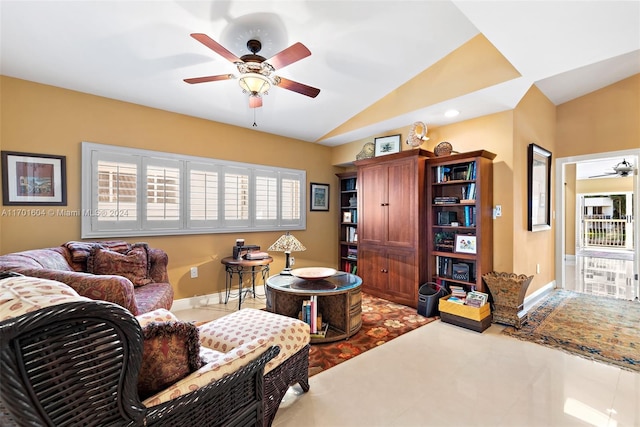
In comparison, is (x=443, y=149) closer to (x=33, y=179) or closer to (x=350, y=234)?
(x=350, y=234)

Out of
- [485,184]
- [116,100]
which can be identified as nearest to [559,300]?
[485,184]

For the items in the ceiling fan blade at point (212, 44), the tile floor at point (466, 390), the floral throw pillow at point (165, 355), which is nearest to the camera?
the floral throw pillow at point (165, 355)

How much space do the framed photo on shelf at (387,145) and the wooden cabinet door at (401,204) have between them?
1.52ft

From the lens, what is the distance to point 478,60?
2982 millimetres

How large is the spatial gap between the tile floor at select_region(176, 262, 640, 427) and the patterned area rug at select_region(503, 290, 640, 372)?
21 centimetres

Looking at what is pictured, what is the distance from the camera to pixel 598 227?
9.50 m

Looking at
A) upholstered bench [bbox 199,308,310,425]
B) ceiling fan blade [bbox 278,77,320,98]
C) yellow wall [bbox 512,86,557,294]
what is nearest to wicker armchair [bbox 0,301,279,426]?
upholstered bench [bbox 199,308,310,425]

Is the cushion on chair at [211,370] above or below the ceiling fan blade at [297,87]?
below

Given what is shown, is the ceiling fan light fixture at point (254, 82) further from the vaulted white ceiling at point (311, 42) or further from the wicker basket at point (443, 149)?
the wicker basket at point (443, 149)

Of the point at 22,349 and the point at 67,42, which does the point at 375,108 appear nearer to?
the point at 67,42

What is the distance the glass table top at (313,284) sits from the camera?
272 cm

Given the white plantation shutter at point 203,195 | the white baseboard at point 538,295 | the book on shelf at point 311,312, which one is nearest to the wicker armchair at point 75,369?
the book on shelf at point 311,312

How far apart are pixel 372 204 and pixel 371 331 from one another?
1.87 m

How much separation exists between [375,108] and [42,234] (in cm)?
413
